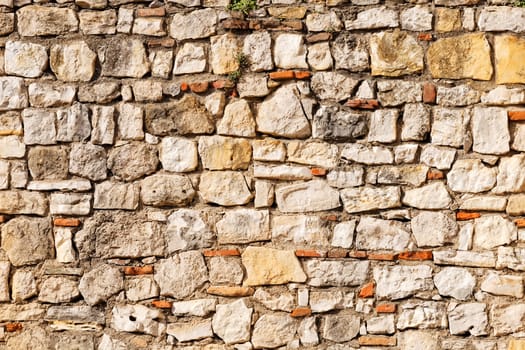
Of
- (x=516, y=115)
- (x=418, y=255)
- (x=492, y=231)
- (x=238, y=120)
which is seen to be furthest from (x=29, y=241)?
(x=516, y=115)

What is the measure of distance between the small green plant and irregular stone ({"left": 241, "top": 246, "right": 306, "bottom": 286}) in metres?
1.37

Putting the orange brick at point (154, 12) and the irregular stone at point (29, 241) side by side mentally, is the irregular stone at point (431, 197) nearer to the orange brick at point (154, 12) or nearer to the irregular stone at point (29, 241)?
the orange brick at point (154, 12)

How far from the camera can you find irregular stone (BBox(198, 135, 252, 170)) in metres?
3.89

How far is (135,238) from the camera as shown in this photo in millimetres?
3916

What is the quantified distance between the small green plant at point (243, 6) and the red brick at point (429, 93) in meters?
1.08

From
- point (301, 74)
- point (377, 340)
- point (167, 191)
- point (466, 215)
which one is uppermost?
point (301, 74)

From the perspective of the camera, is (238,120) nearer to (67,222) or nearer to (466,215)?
(67,222)

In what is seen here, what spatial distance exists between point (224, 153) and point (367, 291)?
113 centimetres

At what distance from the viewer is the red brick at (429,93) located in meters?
3.79

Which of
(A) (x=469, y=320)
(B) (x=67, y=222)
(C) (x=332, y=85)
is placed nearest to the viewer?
(A) (x=469, y=320)

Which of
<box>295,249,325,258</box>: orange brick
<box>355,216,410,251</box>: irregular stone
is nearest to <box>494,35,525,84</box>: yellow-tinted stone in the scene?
<box>355,216,410,251</box>: irregular stone

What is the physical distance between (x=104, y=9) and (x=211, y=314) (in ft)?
6.20

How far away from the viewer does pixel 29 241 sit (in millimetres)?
3977

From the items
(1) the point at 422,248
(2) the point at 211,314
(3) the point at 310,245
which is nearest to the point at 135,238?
(2) the point at 211,314
